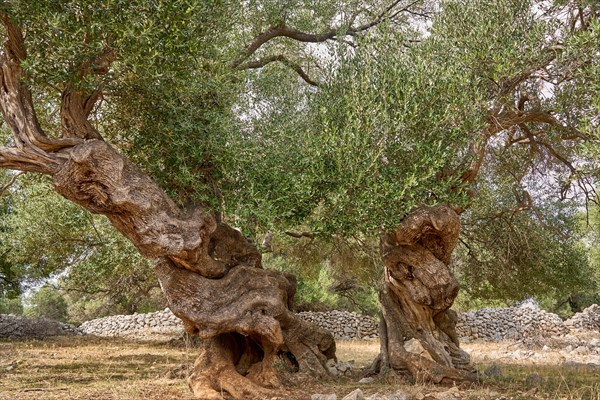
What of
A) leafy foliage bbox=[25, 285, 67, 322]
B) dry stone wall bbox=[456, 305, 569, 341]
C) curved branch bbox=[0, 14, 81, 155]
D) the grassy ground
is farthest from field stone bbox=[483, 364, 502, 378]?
leafy foliage bbox=[25, 285, 67, 322]

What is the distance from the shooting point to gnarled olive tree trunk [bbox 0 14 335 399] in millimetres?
7934

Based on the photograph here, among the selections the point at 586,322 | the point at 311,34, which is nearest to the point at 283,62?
the point at 311,34

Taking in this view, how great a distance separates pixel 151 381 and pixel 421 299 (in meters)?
5.54

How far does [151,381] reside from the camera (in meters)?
9.89

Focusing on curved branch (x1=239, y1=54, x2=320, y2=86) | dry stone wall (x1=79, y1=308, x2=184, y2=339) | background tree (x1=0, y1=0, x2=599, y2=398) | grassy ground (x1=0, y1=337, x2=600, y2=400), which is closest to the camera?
background tree (x1=0, y1=0, x2=599, y2=398)

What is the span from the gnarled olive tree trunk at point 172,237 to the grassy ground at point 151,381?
0.90 m

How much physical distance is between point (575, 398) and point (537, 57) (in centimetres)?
574

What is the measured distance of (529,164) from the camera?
13391 mm

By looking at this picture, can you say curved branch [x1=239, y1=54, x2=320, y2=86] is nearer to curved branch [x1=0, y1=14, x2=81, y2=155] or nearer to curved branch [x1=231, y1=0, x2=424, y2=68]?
curved branch [x1=231, y1=0, x2=424, y2=68]

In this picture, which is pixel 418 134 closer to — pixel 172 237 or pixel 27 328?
pixel 172 237

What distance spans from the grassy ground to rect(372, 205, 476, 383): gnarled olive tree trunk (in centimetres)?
55

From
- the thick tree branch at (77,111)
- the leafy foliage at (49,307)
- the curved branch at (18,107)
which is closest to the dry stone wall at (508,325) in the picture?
the thick tree branch at (77,111)

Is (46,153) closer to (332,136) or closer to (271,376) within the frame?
(332,136)

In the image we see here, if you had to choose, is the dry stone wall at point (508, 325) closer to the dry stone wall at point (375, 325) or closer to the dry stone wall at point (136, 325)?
the dry stone wall at point (375, 325)
